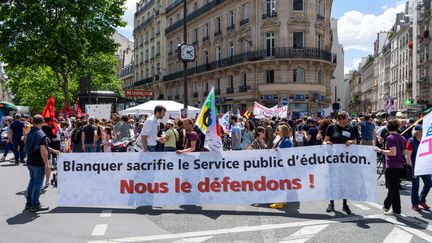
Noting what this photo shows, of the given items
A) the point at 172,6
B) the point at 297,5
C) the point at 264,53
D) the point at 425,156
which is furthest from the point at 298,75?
the point at 425,156

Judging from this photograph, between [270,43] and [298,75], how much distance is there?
11.9 feet

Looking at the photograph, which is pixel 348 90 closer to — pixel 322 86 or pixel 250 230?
pixel 322 86

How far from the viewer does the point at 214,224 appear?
7.02 metres

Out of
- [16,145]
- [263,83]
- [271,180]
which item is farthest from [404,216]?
[263,83]

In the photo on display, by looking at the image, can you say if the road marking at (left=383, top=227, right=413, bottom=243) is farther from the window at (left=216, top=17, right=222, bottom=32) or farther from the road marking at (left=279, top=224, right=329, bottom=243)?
the window at (left=216, top=17, right=222, bottom=32)

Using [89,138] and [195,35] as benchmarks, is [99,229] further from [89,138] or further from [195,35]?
[195,35]

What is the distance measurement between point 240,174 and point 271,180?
567mm

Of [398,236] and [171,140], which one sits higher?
[171,140]

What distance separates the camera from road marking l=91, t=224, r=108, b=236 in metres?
6.44

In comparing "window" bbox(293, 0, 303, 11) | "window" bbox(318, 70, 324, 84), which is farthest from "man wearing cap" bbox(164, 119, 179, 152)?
"window" bbox(318, 70, 324, 84)

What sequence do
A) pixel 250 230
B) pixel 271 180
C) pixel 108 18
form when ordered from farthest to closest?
pixel 108 18 < pixel 271 180 < pixel 250 230

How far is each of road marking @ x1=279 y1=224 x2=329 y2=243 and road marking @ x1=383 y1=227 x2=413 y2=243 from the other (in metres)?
0.94

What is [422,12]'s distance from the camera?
61.0 metres

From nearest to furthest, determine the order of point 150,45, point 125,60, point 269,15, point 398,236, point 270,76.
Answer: point 398,236, point 269,15, point 270,76, point 150,45, point 125,60
